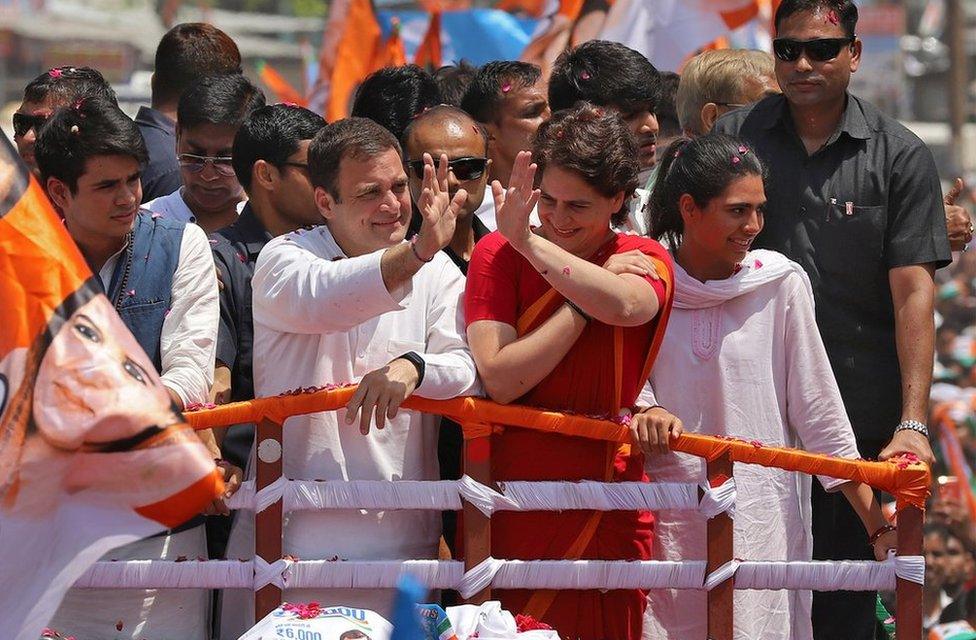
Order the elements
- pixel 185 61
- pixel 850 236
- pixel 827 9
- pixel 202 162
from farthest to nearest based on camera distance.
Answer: pixel 185 61 → pixel 202 162 → pixel 827 9 → pixel 850 236

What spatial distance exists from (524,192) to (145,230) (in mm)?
1015

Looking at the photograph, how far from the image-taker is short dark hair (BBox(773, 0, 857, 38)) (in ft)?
15.1

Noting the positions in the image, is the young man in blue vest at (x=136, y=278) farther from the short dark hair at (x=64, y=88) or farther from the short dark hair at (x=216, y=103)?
the short dark hair at (x=64, y=88)

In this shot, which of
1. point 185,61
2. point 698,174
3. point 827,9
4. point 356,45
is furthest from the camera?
point 356,45

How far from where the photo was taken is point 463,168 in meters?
4.33

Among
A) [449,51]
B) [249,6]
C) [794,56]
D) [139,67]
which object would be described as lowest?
[794,56]

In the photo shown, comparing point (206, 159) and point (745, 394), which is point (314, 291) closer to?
point (745, 394)

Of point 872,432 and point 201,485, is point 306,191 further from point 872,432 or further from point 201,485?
point 201,485

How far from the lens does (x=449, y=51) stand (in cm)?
895

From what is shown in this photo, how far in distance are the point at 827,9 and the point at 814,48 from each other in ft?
0.47

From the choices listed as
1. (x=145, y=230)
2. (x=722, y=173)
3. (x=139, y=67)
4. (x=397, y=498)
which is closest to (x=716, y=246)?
(x=722, y=173)

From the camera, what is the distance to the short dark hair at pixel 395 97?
16.7 ft

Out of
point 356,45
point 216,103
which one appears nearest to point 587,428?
point 216,103

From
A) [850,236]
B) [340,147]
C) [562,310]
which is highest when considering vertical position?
[340,147]
